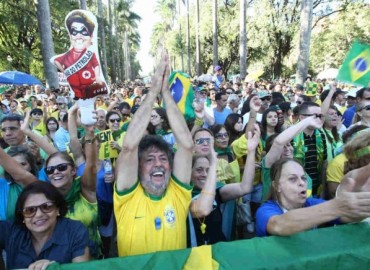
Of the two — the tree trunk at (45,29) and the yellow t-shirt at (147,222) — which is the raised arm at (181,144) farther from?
the tree trunk at (45,29)

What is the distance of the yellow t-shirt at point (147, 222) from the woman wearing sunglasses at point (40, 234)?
279 mm

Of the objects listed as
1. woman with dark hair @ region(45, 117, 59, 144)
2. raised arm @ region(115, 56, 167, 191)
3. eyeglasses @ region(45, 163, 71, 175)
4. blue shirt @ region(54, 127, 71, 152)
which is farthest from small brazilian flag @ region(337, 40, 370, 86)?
woman with dark hair @ region(45, 117, 59, 144)

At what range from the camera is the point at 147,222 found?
2.45 meters

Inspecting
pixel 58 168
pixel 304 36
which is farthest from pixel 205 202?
pixel 304 36

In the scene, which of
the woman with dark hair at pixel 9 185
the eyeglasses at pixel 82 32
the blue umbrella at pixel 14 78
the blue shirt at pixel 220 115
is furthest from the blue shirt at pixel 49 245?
the blue umbrella at pixel 14 78

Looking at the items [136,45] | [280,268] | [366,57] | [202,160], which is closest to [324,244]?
[280,268]

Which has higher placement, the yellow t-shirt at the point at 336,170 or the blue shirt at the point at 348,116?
the blue shirt at the point at 348,116

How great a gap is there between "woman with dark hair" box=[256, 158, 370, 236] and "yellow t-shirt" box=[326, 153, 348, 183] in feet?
3.61

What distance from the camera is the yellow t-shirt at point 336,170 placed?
3.59 m

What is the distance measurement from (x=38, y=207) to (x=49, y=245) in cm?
27

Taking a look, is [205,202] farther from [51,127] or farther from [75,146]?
[51,127]

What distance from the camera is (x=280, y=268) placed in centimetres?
197

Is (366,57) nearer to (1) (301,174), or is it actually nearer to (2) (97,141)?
(1) (301,174)

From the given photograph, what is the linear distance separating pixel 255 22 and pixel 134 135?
1108 inches
